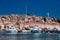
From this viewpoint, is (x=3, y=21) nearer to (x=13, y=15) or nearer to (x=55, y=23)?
(x=13, y=15)

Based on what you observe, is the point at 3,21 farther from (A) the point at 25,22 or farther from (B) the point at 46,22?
(B) the point at 46,22

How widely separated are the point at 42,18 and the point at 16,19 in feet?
43.0

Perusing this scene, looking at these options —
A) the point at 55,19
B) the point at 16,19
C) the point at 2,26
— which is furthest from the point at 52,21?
the point at 2,26

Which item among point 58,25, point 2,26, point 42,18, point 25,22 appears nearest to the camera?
point 2,26

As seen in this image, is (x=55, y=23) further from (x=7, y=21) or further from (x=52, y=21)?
(x=7, y=21)

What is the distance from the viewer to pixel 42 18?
120250mm

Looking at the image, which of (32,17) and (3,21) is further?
(32,17)

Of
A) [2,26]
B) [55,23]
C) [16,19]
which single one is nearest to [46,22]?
[55,23]

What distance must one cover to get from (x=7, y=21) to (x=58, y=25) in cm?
2196

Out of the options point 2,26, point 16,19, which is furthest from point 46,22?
point 2,26

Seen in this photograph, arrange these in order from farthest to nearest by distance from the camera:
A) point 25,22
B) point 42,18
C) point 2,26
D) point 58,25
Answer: point 42,18
point 58,25
point 25,22
point 2,26

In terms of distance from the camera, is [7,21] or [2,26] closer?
[2,26]

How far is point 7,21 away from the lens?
361 feet

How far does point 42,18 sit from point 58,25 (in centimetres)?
1040
